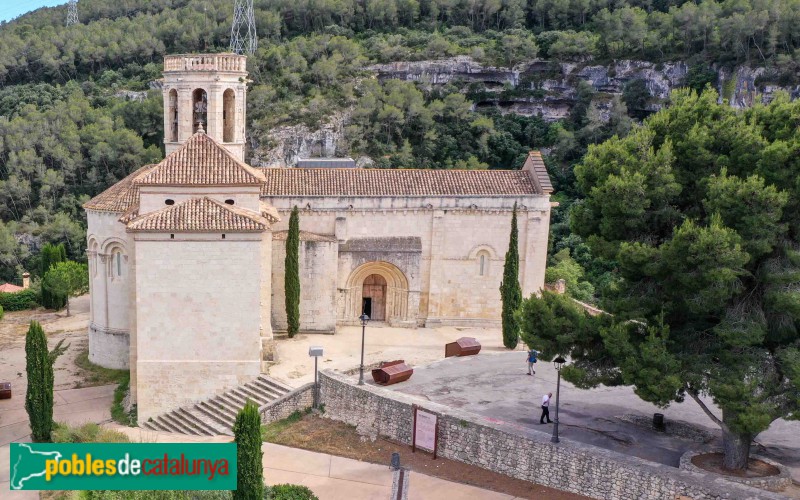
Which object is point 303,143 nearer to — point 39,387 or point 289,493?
point 39,387

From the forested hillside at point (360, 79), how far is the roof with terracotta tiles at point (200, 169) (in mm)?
30853

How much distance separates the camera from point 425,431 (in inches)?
912

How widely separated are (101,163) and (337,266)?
Answer: 41.5m

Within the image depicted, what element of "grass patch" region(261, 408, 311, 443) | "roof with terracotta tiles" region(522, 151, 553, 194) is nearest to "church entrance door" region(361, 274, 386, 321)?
"roof with terracotta tiles" region(522, 151, 553, 194)

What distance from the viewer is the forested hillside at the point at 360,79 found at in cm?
6731

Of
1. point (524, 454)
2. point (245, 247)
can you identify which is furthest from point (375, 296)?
point (524, 454)

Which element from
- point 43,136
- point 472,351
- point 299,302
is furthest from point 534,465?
point 43,136

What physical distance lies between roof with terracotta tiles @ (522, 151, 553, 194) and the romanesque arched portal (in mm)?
6991

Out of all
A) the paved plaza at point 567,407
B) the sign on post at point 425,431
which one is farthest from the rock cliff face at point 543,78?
the sign on post at point 425,431

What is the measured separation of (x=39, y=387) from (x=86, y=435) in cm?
285

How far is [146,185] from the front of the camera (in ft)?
93.4

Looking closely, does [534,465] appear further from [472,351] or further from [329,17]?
Answer: [329,17]

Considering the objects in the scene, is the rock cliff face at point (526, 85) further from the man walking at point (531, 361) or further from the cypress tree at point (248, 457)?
the cypress tree at point (248, 457)

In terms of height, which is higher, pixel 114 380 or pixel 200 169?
pixel 200 169
